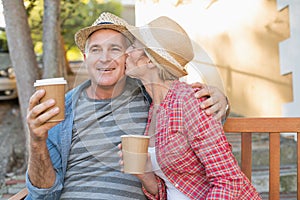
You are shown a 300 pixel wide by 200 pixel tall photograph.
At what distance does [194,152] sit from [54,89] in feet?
1.76

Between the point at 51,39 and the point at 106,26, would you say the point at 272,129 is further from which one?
the point at 51,39

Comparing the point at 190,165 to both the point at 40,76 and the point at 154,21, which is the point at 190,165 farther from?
the point at 40,76

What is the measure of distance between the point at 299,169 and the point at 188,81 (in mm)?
762

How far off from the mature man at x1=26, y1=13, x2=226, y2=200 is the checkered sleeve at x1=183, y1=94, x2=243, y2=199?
19 cm

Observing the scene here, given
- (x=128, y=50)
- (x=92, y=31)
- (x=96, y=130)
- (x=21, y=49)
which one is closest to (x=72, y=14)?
(x=21, y=49)

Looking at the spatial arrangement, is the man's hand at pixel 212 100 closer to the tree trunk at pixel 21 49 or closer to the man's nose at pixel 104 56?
the man's nose at pixel 104 56

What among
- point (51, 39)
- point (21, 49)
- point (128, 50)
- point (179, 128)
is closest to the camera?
point (179, 128)

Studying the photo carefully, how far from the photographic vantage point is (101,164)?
1868 millimetres

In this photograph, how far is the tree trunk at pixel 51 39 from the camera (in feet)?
11.5

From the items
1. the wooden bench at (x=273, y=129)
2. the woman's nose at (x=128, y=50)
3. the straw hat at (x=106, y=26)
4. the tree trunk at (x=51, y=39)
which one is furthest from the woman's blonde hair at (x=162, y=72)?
the tree trunk at (x=51, y=39)

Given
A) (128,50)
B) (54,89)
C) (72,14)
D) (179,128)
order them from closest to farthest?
(54,89), (179,128), (128,50), (72,14)

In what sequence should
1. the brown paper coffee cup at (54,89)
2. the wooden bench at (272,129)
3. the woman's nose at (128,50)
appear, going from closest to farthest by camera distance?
1. the brown paper coffee cup at (54,89)
2. the woman's nose at (128,50)
3. the wooden bench at (272,129)

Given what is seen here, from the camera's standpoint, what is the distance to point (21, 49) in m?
3.31

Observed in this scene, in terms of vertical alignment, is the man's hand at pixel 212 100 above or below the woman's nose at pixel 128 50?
below
